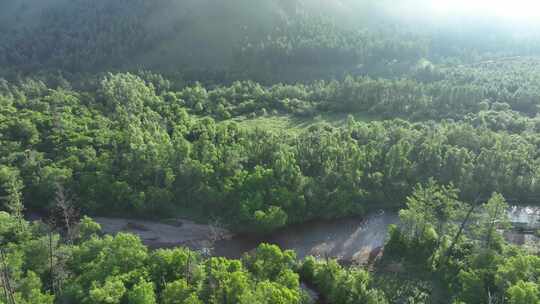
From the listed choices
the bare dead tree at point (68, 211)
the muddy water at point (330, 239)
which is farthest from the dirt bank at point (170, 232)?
the bare dead tree at point (68, 211)

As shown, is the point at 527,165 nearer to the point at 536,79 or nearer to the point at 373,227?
the point at 373,227

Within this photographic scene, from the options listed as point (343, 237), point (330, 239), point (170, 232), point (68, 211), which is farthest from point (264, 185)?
point (68, 211)

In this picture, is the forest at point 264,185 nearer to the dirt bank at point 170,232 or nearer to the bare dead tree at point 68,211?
the bare dead tree at point 68,211

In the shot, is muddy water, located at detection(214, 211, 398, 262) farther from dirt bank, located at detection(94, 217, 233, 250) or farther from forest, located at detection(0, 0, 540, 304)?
dirt bank, located at detection(94, 217, 233, 250)

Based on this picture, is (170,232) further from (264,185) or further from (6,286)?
(6,286)

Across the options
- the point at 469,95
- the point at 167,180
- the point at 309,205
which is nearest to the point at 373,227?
the point at 309,205
